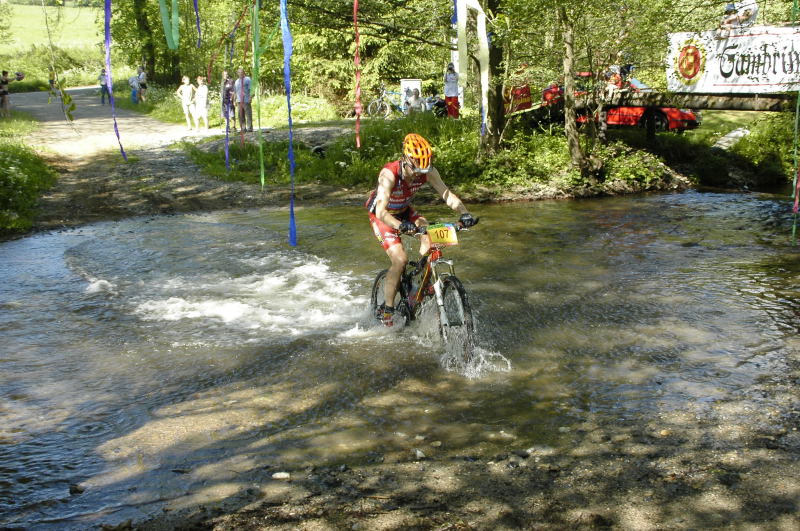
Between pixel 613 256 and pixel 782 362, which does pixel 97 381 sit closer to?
pixel 782 362

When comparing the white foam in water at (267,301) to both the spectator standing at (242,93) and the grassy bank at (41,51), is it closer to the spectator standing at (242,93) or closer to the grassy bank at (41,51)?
the spectator standing at (242,93)

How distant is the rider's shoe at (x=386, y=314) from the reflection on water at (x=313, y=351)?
0.12 meters

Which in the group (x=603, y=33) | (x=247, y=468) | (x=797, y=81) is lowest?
(x=247, y=468)

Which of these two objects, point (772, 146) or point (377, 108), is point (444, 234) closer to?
point (772, 146)

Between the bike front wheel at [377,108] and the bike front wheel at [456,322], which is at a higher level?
the bike front wheel at [377,108]

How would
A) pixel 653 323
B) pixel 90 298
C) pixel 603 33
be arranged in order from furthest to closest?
pixel 603 33
pixel 90 298
pixel 653 323

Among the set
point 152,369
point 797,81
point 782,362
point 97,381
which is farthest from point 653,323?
point 797,81

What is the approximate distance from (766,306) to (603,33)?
32.0 ft

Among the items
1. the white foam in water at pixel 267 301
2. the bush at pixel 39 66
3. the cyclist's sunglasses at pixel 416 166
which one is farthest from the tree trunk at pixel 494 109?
the bush at pixel 39 66

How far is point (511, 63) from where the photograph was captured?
658 inches

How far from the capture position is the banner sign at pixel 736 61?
14.5m

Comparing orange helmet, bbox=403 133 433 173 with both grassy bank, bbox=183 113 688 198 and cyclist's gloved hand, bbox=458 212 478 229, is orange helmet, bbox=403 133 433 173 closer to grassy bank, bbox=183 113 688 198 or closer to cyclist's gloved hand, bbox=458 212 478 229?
cyclist's gloved hand, bbox=458 212 478 229

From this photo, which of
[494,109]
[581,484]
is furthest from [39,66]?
[581,484]

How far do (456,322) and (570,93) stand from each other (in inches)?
466
